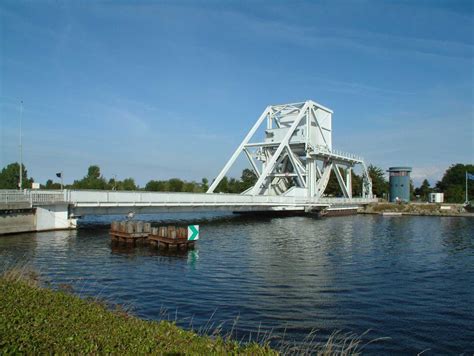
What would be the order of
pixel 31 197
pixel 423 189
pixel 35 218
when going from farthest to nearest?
pixel 423 189 → pixel 35 218 → pixel 31 197

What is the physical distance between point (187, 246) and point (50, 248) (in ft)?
29.4

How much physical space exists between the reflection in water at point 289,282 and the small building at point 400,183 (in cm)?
6639

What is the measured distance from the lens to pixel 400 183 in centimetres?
9769

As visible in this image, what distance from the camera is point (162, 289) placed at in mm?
17438

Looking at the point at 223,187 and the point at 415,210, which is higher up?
the point at 223,187

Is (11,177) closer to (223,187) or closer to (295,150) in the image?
(223,187)

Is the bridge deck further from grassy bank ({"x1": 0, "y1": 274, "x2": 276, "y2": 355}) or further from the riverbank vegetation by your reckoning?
grassy bank ({"x1": 0, "y1": 274, "x2": 276, "y2": 355})

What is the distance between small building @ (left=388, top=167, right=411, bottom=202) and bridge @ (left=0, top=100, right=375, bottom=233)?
588 centimetres

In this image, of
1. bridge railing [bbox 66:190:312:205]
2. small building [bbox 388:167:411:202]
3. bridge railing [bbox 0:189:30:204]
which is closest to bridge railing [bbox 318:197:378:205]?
small building [bbox 388:167:411:202]

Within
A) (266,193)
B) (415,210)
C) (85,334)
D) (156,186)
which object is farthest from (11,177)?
(85,334)

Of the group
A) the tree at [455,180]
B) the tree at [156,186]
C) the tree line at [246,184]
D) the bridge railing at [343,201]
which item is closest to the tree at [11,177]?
the tree line at [246,184]

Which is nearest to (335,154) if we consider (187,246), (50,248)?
(187,246)

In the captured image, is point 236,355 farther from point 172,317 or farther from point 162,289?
point 162,289

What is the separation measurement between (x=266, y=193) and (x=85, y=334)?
68744 mm
